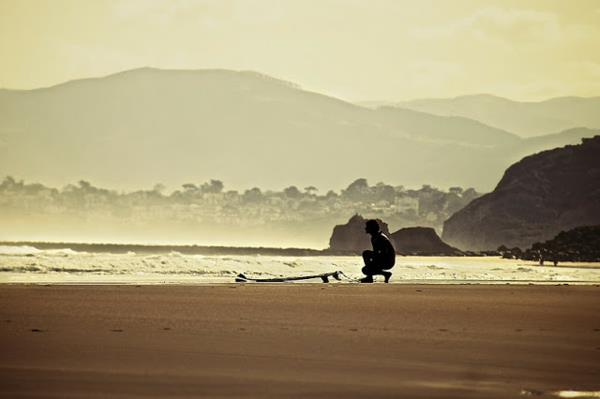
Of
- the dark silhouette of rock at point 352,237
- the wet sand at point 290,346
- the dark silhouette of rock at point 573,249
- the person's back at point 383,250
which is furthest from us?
the dark silhouette of rock at point 352,237

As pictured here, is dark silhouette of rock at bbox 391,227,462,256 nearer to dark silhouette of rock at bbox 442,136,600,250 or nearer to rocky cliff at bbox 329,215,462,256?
rocky cliff at bbox 329,215,462,256

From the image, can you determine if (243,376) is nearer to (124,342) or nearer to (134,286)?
(124,342)

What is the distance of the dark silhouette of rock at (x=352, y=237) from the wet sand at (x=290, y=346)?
157ft

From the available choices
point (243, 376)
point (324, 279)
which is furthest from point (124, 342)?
point (324, 279)

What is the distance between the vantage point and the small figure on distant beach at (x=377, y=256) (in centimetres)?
2530

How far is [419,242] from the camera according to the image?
6769 cm

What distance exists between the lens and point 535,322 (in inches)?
582

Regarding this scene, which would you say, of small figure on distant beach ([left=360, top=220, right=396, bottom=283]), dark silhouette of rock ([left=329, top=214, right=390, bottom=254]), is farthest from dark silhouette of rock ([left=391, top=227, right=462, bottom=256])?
small figure on distant beach ([left=360, top=220, right=396, bottom=283])

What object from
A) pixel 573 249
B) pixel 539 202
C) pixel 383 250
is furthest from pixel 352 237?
pixel 383 250

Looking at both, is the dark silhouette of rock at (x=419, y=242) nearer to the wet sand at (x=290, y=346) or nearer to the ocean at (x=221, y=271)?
the ocean at (x=221, y=271)

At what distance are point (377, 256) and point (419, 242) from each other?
140ft

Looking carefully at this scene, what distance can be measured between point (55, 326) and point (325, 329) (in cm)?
298

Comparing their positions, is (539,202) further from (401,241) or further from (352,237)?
(352,237)

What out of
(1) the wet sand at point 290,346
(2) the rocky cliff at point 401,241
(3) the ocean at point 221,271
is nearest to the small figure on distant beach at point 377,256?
(3) the ocean at point 221,271
